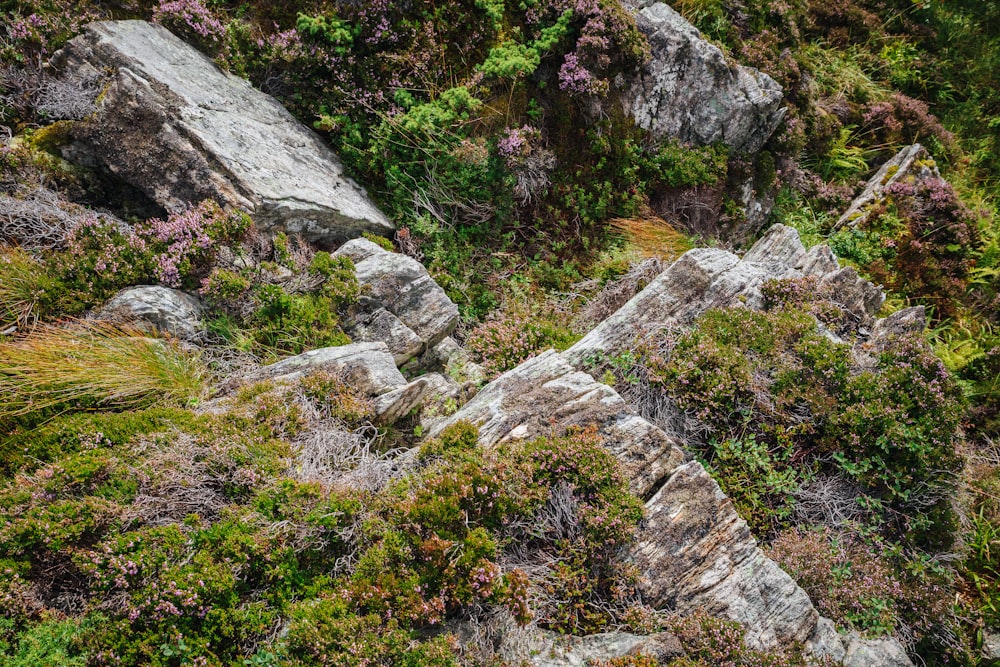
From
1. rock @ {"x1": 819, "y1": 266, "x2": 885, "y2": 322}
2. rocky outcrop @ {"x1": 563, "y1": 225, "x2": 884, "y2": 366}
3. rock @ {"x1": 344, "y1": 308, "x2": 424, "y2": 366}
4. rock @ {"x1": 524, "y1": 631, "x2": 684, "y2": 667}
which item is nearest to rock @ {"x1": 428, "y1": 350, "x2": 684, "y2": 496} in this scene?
rocky outcrop @ {"x1": 563, "y1": 225, "x2": 884, "y2": 366}

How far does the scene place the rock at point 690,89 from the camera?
1012 centimetres

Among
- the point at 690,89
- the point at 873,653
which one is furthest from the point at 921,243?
the point at 873,653

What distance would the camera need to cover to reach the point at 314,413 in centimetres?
640

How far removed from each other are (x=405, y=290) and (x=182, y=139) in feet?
13.6

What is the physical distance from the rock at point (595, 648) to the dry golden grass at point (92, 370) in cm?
520

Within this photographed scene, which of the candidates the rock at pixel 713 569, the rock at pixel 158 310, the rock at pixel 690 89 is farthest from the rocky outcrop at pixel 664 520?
the rock at pixel 690 89

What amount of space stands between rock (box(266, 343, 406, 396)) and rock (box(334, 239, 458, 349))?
124 cm

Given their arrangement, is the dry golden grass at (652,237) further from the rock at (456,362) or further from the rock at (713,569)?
the rock at (713,569)

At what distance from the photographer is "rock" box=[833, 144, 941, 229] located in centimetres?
1154

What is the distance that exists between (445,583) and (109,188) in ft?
27.2

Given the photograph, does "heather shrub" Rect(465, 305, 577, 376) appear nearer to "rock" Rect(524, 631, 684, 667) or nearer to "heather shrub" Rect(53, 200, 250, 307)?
"rock" Rect(524, 631, 684, 667)

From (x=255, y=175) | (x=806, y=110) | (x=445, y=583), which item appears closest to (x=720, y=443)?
(x=445, y=583)

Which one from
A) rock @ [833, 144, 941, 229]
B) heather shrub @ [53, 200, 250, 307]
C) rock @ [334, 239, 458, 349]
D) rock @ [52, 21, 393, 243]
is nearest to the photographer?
heather shrub @ [53, 200, 250, 307]

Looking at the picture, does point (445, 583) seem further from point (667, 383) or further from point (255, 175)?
point (255, 175)
